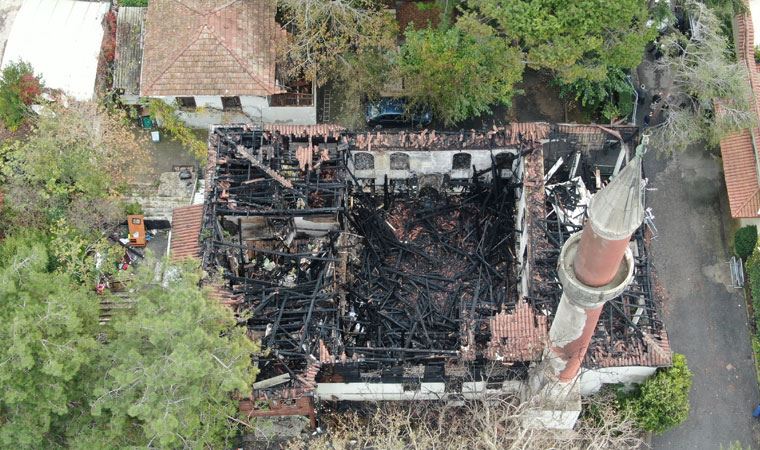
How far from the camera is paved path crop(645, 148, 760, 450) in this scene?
1465 inches

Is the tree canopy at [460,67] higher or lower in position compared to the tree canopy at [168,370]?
higher

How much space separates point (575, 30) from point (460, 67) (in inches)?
204

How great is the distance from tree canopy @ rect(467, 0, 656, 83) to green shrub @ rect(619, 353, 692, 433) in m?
13.1

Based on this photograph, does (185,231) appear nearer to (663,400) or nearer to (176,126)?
(176,126)

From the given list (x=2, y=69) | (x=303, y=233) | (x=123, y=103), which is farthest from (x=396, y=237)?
(x=2, y=69)

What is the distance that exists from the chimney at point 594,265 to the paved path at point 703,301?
374 inches

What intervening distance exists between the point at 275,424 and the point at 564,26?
21.0m

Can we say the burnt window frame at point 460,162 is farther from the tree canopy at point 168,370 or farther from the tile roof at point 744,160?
the tree canopy at point 168,370

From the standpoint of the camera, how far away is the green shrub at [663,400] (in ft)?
115

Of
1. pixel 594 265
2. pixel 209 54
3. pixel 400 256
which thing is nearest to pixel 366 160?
pixel 400 256

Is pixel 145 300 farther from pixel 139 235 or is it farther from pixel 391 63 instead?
pixel 391 63

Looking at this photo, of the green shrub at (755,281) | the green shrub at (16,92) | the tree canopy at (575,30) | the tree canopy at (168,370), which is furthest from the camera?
the green shrub at (16,92)

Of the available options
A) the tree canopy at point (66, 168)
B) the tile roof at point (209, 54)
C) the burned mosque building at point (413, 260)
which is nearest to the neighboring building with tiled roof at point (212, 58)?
the tile roof at point (209, 54)

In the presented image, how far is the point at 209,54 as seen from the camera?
40688 millimetres
